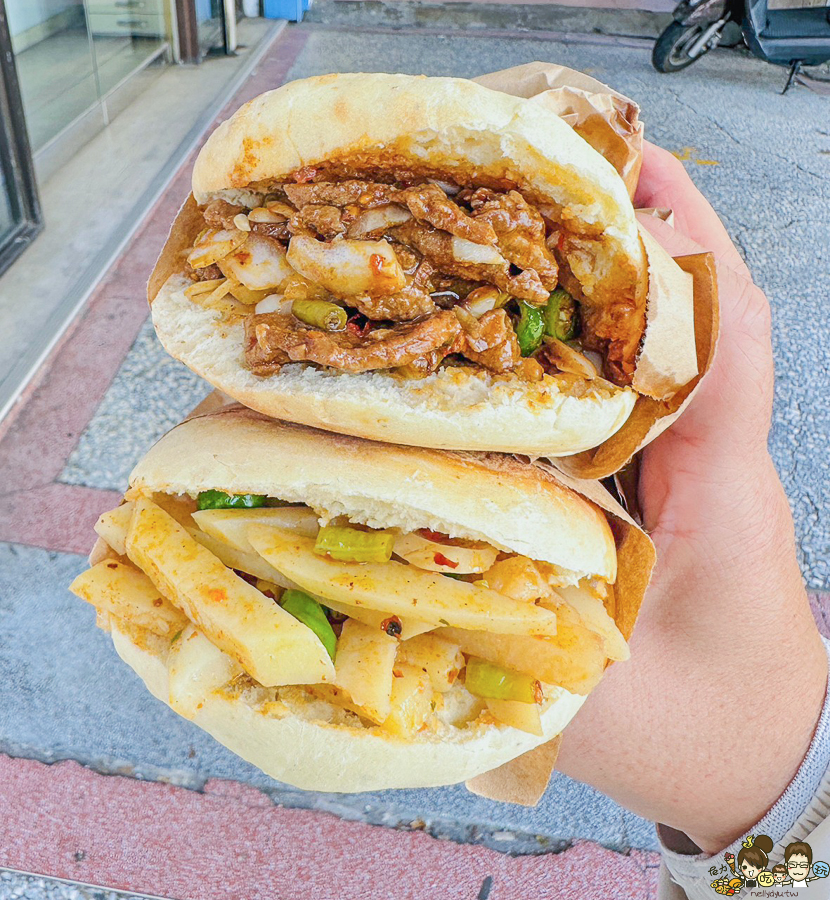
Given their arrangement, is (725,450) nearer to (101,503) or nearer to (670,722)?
(670,722)

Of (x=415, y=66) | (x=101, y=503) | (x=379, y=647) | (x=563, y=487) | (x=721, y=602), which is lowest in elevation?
(x=101, y=503)

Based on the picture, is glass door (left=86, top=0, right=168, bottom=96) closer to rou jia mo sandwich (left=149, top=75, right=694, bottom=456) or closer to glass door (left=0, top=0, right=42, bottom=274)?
glass door (left=0, top=0, right=42, bottom=274)

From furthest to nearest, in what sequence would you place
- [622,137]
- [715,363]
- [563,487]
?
1. [622,137]
2. [715,363]
3. [563,487]

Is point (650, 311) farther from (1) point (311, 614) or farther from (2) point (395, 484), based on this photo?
(1) point (311, 614)

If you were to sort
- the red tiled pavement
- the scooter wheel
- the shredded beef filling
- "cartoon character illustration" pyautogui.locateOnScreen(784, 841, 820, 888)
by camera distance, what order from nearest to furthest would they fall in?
1. the shredded beef filling
2. "cartoon character illustration" pyautogui.locateOnScreen(784, 841, 820, 888)
3. the red tiled pavement
4. the scooter wheel

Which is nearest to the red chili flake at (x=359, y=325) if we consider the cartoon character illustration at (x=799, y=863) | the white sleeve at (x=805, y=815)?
the white sleeve at (x=805, y=815)

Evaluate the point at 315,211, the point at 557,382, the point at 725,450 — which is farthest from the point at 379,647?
the point at 725,450

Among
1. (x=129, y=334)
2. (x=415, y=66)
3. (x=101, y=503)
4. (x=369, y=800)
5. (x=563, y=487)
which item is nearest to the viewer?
(x=563, y=487)

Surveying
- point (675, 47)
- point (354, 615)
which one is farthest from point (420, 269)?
point (675, 47)

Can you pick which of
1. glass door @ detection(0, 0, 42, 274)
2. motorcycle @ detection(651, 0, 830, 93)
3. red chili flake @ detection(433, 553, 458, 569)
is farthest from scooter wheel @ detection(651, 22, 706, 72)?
red chili flake @ detection(433, 553, 458, 569)
